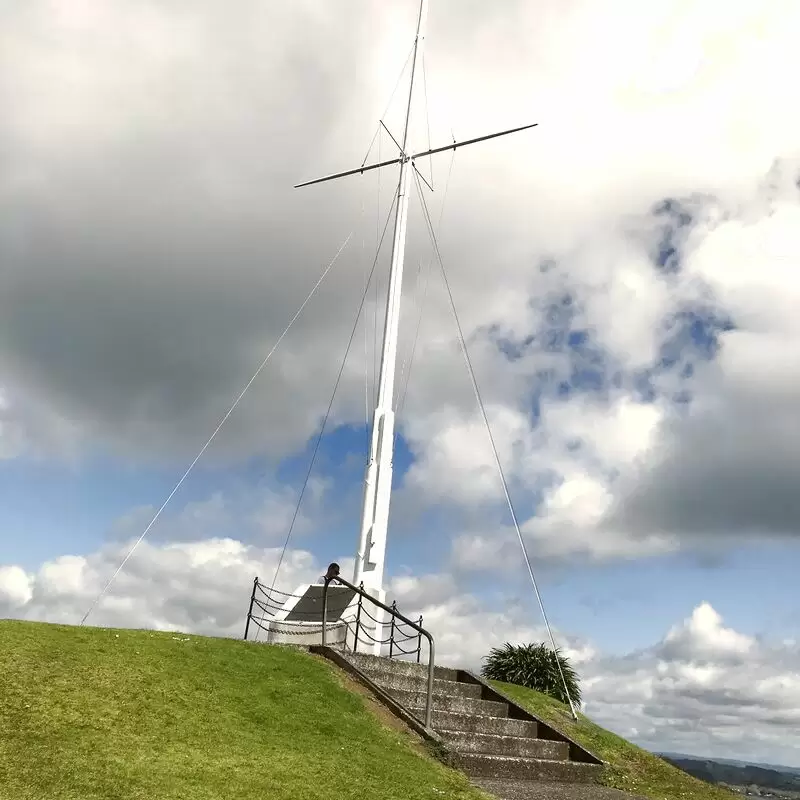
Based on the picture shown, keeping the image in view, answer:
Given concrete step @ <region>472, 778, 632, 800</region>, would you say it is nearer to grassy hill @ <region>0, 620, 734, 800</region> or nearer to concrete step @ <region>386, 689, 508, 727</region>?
grassy hill @ <region>0, 620, 734, 800</region>

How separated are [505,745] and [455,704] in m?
1.22

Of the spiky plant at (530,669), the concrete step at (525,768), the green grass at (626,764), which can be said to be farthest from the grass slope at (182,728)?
the spiky plant at (530,669)

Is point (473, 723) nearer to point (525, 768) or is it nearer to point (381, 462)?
point (525, 768)

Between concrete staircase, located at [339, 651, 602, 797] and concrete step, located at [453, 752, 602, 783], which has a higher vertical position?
concrete staircase, located at [339, 651, 602, 797]

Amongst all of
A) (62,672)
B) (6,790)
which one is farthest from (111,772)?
(62,672)

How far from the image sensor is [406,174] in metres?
20.0

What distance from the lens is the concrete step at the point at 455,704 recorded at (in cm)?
1154

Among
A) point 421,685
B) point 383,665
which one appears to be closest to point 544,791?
point 421,685

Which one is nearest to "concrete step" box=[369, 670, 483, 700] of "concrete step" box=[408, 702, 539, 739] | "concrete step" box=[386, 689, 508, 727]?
"concrete step" box=[386, 689, 508, 727]

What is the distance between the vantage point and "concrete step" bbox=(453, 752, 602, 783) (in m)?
9.98

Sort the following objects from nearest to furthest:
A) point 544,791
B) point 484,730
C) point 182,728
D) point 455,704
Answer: point 182,728
point 544,791
point 484,730
point 455,704

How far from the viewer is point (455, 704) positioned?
480 inches

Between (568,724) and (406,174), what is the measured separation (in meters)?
13.9

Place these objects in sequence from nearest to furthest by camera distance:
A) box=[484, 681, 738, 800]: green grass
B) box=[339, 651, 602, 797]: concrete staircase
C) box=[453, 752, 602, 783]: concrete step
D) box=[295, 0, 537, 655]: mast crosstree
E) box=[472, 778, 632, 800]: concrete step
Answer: box=[472, 778, 632, 800]: concrete step
box=[453, 752, 602, 783]: concrete step
box=[339, 651, 602, 797]: concrete staircase
box=[484, 681, 738, 800]: green grass
box=[295, 0, 537, 655]: mast crosstree
